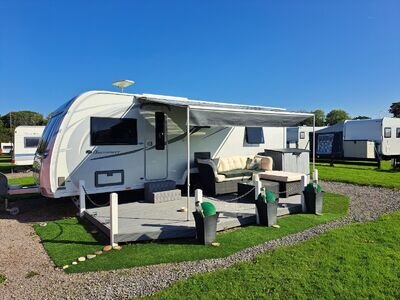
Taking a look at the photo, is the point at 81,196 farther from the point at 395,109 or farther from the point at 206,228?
the point at 395,109

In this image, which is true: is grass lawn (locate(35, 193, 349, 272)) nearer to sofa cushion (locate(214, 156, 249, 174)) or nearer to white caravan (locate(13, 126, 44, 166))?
sofa cushion (locate(214, 156, 249, 174))

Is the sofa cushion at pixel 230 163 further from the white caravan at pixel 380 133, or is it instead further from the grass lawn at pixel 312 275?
the white caravan at pixel 380 133

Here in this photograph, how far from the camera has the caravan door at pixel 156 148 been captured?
298 inches

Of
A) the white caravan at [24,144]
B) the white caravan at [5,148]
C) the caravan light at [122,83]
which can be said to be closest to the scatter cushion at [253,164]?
the caravan light at [122,83]

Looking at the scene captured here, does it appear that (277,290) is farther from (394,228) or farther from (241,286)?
(394,228)

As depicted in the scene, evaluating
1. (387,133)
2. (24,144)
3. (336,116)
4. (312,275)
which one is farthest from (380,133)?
(336,116)

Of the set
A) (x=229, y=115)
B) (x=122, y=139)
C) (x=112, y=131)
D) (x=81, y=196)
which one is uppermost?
(x=229, y=115)

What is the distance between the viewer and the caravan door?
298 inches

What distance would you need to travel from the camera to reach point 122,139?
23.6 ft

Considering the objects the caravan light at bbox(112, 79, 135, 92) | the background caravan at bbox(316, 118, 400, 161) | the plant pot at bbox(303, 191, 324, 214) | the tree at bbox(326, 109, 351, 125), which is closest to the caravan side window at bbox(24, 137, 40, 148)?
the caravan light at bbox(112, 79, 135, 92)

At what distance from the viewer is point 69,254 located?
14.7 ft

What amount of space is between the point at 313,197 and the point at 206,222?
119 inches

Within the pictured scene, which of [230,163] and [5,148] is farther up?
[5,148]

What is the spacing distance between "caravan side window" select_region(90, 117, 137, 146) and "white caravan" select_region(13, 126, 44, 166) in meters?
11.8
